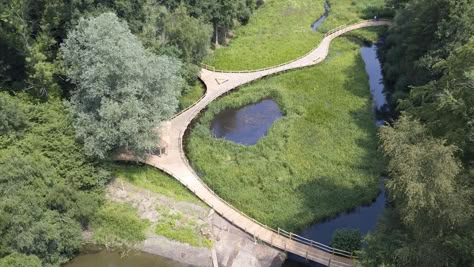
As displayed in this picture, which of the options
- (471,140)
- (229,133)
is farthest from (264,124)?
(471,140)

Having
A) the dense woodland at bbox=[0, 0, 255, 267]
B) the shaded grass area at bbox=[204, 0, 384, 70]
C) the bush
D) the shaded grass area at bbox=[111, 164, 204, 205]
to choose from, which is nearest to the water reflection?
the shaded grass area at bbox=[204, 0, 384, 70]

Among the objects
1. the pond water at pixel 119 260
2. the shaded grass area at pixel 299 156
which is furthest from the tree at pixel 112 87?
the pond water at pixel 119 260

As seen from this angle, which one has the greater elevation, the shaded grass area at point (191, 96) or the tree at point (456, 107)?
the tree at point (456, 107)

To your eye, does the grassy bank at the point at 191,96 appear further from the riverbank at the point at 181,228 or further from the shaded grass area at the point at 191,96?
the riverbank at the point at 181,228

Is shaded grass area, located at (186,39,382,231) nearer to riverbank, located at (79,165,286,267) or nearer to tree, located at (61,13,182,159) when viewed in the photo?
riverbank, located at (79,165,286,267)

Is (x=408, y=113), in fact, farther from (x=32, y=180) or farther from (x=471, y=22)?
(x=32, y=180)

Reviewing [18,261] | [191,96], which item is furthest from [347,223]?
[18,261]
